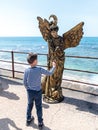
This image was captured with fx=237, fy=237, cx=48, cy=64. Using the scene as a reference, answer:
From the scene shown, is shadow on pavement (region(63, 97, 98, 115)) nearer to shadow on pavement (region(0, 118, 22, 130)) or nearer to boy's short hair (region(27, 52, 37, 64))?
shadow on pavement (region(0, 118, 22, 130))

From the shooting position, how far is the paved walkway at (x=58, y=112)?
4633mm

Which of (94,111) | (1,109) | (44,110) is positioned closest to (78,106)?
(94,111)

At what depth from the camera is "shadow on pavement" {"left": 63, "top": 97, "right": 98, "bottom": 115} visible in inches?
212

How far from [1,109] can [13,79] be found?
2.73m

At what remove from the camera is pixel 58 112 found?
5250 mm

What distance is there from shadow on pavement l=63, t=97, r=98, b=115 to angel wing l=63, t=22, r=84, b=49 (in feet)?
4.57

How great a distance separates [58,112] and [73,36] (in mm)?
1789

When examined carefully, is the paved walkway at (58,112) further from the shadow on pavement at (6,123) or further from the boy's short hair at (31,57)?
the boy's short hair at (31,57)

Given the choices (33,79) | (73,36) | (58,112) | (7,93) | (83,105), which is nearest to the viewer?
(33,79)

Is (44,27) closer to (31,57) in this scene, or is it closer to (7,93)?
(31,57)

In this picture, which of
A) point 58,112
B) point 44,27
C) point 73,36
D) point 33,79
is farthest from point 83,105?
point 44,27

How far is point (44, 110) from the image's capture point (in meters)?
5.37

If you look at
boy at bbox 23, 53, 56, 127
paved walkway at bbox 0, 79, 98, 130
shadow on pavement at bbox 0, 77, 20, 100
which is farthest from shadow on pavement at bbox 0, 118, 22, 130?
shadow on pavement at bbox 0, 77, 20, 100

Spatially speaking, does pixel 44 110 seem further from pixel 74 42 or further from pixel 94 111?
pixel 74 42
